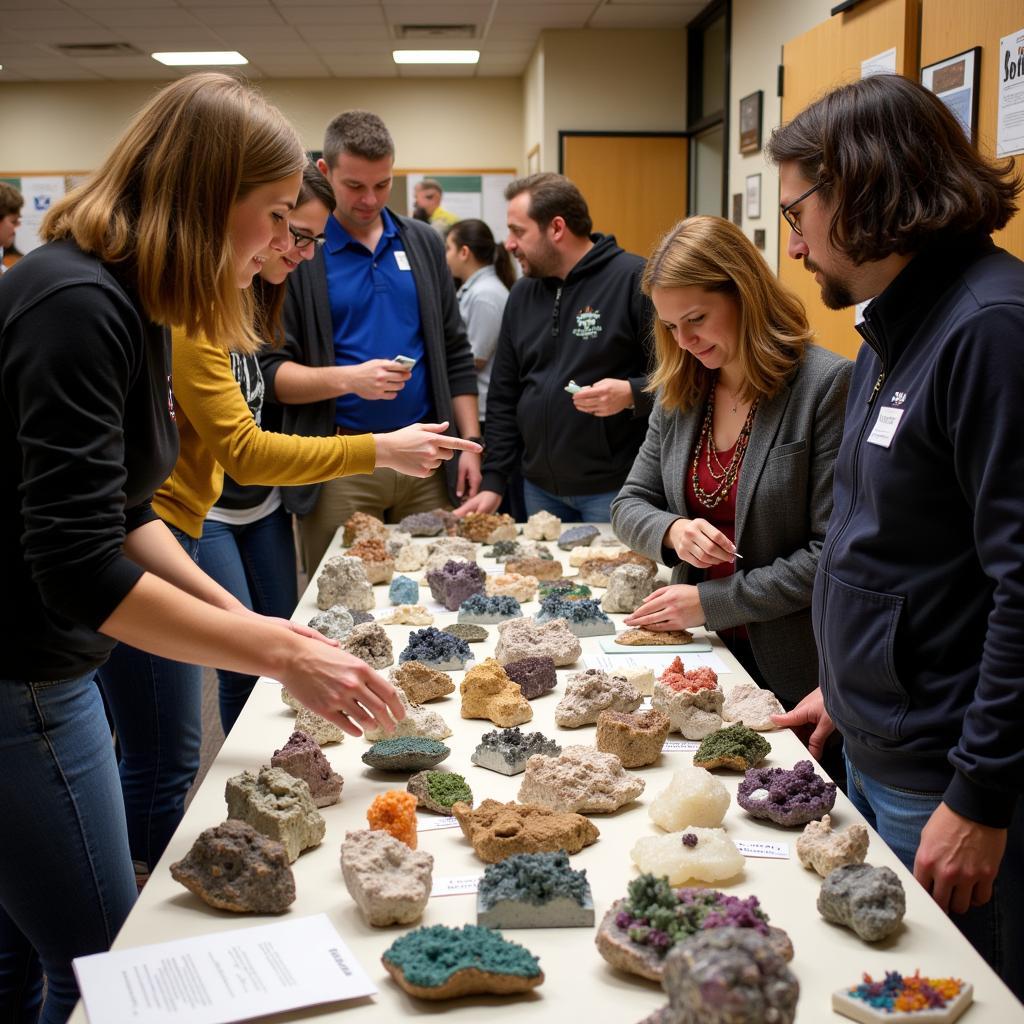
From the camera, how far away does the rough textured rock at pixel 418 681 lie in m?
1.94

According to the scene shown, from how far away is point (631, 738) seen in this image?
1.66 meters

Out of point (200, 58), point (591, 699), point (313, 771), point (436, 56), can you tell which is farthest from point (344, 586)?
point (200, 58)

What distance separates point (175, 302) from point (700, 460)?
1.33m

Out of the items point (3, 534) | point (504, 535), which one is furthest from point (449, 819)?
point (504, 535)

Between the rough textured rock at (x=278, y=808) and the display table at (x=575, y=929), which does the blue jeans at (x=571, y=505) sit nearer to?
the display table at (x=575, y=929)

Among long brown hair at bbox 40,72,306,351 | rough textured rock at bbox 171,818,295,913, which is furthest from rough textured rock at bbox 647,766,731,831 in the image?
long brown hair at bbox 40,72,306,351

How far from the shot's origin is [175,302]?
4.58 ft

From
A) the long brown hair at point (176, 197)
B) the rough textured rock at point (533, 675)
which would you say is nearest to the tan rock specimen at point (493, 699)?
the rough textured rock at point (533, 675)

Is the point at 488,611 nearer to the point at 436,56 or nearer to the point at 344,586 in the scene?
the point at 344,586

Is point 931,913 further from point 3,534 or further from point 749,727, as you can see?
point 3,534

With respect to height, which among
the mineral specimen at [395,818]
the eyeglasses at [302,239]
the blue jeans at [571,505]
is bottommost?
the mineral specimen at [395,818]

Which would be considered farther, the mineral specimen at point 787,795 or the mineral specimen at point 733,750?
the mineral specimen at point 733,750

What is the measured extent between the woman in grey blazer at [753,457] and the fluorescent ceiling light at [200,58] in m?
7.42

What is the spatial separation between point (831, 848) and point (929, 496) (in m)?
0.47
